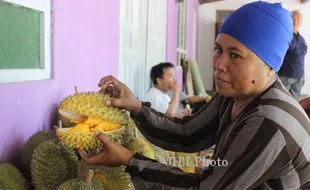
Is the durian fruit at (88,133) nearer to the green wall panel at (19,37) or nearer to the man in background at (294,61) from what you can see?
the green wall panel at (19,37)

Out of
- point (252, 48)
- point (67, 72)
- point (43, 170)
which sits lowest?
point (43, 170)

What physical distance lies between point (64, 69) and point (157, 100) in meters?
1.78

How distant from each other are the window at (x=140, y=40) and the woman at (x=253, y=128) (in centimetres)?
136

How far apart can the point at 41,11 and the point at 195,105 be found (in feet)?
12.0

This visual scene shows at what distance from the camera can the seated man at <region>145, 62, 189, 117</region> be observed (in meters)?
3.19

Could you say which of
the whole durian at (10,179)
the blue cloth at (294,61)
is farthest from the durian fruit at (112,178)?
the blue cloth at (294,61)

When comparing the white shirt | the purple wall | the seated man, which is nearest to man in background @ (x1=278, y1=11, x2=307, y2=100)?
the seated man

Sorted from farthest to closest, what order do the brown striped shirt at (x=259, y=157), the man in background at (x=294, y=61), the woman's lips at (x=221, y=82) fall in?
1. the man in background at (x=294, y=61)
2. the woman's lips at (x=221, y=82)
3. the brown striped shirt at (x=259, y=157)

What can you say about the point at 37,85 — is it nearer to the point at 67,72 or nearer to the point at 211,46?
the point at 67,72

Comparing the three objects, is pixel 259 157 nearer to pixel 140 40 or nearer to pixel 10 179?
pixel 10 179

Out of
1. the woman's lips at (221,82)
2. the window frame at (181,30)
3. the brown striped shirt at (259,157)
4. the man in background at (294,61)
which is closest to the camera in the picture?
the brown striped shirt at (259,157)

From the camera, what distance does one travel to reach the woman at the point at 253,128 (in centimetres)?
88

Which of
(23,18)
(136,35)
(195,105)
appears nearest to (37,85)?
(23,18)

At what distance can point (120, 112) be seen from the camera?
3.73 feet
